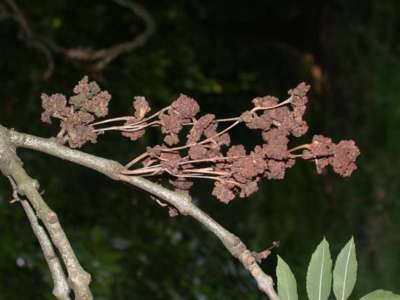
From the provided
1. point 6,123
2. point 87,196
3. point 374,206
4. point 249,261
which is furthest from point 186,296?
point 249,261

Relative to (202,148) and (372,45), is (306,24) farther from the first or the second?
(202,148)

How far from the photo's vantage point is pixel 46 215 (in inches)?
22.8

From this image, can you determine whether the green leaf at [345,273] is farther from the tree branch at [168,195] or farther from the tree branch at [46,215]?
the tree branch at [46,215]

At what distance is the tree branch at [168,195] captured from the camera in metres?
0.56

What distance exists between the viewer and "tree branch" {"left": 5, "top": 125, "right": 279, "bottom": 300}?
1.84ft

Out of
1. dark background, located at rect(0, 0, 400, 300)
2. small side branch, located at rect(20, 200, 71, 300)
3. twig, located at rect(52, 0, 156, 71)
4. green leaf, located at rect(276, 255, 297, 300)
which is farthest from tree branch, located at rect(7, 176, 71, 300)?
twig, located at rect(52, 0, 156, 71)

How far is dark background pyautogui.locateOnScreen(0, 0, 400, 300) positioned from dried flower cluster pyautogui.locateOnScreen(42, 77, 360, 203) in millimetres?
755

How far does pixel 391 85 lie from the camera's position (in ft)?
7.75

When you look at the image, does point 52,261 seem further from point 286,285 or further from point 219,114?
point 219,114

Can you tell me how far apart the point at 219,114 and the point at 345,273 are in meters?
1.30

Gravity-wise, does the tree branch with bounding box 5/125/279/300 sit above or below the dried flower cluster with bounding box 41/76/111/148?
below

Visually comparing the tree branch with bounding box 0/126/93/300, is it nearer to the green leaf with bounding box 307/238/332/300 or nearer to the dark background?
the green leaf with bounding box 307/238/332/300

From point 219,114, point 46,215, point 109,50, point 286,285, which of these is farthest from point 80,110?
point 219,114

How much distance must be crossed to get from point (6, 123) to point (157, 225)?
1.14ft
